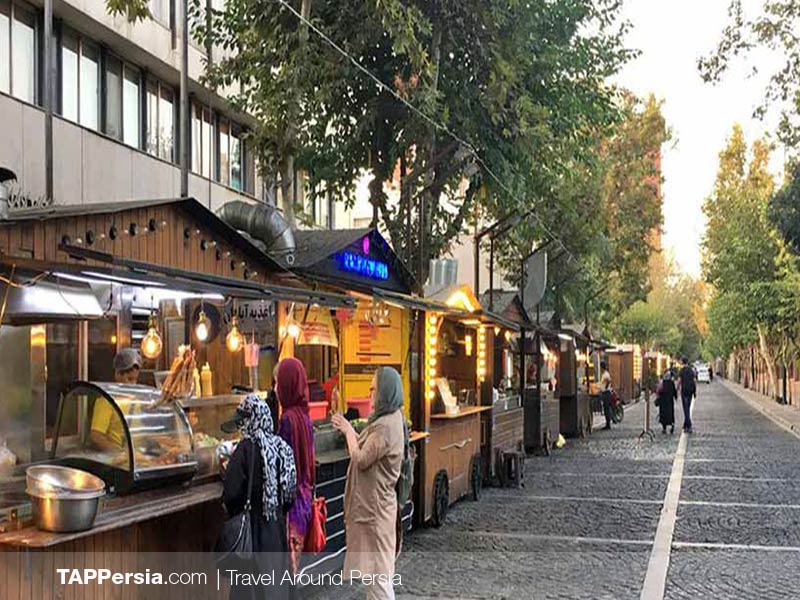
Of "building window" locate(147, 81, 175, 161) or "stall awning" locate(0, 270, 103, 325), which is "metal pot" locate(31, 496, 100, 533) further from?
"building window" locate(147, 81, 175, 161)

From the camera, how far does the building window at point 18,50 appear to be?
15.1m

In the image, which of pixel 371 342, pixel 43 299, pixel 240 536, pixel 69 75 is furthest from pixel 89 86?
pixel 240 536

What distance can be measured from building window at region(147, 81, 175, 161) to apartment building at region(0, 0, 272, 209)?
0.9 inches

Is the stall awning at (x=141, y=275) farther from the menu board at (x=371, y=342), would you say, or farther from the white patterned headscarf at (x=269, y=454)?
the menu board at (x=371, y=342)

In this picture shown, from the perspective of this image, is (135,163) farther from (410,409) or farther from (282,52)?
(410,409)

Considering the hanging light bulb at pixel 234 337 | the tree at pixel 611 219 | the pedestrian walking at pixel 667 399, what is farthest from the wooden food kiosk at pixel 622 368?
the hanging light bulb at pixel 234 337

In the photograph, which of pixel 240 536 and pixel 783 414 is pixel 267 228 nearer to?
pixel 240 536

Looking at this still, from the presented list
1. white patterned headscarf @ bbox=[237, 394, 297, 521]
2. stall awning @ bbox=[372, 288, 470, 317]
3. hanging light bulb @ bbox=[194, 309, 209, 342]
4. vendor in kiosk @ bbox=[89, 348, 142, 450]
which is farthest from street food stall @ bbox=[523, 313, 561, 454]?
vendor in kiosk @ bbox=[89, 348, 142, 450]

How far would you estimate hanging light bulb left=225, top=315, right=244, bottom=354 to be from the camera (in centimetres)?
927

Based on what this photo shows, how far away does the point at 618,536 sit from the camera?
10.8 metres

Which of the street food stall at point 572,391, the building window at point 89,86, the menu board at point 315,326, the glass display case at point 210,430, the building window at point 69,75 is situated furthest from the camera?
the street food stall at point 572,391

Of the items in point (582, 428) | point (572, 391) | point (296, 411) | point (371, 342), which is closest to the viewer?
point (296, 411)

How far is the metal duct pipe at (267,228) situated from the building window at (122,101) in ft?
30.2

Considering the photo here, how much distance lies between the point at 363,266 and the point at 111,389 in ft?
14.3
